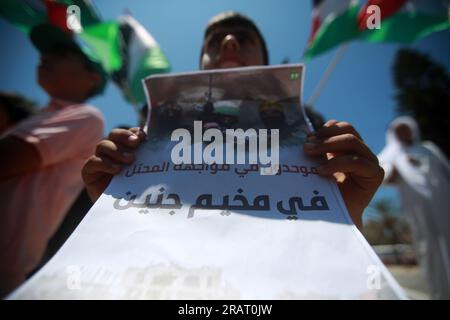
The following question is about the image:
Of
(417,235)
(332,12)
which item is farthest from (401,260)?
(332,12)

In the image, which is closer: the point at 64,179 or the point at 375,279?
the point at 375,279

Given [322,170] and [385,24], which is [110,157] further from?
[385,24]

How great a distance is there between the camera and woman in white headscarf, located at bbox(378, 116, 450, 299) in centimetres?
158

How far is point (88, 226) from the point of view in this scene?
0.33 meters

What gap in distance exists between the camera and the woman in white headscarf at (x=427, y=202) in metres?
1.58

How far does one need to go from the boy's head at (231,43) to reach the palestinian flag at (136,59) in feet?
3.62

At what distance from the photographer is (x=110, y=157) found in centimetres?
41

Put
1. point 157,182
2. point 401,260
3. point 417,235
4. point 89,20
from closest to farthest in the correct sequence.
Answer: point 157,182, point 89,20, point 417,235, point 401,260

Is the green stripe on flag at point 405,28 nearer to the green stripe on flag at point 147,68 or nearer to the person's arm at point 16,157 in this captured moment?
the green stripe on flag at point 147,68

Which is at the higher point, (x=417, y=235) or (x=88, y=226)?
(x=88, y=226)

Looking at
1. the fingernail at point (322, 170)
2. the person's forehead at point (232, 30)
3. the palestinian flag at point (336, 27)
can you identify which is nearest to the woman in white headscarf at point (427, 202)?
the palestinian flag at point (336, 27)
